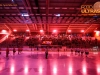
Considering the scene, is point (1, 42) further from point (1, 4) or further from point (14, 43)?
point (1, 4)

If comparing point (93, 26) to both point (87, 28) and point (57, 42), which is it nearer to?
point (87, 28)

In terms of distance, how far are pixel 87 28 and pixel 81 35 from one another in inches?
125

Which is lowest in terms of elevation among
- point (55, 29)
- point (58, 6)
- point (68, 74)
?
point (68, 74)

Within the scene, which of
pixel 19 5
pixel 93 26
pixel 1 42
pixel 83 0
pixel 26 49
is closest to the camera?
pixel 83 0

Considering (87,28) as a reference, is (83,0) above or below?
above

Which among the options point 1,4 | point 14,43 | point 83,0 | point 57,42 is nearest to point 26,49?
point 14,43

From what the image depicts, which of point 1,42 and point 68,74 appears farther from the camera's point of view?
point 1,42

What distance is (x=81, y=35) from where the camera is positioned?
30.7 meters

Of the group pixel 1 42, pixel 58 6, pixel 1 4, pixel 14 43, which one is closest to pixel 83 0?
pixel 58 6

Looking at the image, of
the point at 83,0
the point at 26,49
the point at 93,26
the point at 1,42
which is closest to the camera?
the point at 83,0

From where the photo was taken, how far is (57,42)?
29.3 m

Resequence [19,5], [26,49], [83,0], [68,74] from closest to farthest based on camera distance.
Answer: [68,74]
[83,0]
[19,5]
[26,49]

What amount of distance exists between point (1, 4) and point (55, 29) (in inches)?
604

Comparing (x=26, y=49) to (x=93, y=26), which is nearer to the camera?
(x=26, y=49)
